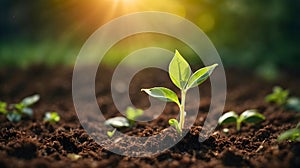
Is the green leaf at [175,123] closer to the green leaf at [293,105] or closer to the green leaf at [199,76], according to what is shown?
the green leaf at [199,76]

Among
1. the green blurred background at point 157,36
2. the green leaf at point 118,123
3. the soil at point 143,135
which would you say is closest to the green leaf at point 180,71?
the soil at point 143,135

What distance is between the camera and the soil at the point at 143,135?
76.7 inches

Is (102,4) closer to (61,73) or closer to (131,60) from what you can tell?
(131,60)

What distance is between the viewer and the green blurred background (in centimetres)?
474

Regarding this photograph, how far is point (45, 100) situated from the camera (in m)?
3.46

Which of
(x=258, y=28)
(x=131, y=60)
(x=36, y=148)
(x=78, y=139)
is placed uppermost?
(x=258, y=28)

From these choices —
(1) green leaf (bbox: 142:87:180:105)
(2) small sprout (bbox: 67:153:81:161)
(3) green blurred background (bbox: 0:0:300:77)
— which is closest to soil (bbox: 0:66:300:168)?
(2) small sprout (bbox: 67:153:81:161)

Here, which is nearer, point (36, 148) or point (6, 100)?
point (36, 148)

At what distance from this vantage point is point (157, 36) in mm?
5559

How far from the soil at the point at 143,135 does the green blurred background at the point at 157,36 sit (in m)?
0.94

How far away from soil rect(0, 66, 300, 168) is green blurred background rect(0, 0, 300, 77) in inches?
37.1

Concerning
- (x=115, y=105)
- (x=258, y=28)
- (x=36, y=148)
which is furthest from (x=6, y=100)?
(x=258, y=28)

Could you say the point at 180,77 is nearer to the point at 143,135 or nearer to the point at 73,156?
the point at 143,135

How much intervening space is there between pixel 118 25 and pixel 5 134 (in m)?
3.61
